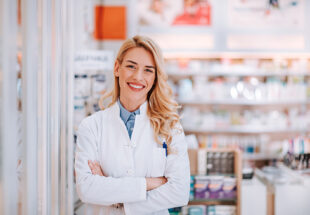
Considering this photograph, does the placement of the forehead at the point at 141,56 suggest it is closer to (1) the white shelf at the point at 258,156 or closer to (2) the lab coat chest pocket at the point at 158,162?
(2) the lab coat chest pocket at the point at 158,162

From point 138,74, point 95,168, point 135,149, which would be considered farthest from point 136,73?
point 95,168

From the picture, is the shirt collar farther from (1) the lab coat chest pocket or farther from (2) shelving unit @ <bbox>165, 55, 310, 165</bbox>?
(2) shelving unit @ <bbox>165, 55, 310, 165</bbox>

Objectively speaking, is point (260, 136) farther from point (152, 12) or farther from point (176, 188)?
point (176, 188)

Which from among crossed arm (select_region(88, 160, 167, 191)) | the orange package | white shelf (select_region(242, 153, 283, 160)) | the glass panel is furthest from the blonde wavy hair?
white shelf (select_region(242, 153, 283, 160))

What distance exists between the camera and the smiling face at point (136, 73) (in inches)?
63.9

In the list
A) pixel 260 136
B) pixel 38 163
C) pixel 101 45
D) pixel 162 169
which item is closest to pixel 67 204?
pixel 38 163

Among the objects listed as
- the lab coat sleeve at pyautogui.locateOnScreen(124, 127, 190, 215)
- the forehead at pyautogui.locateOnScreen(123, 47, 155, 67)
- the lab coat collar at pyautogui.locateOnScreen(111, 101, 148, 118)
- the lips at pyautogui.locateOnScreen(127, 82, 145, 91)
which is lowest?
the lab coat sleeve at pyautogui.locateOnScreen(124, 127, 190, 215)

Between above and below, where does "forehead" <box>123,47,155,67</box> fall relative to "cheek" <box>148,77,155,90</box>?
above

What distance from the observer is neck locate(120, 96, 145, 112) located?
1.73 metres

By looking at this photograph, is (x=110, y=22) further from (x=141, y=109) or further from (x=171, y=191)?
(x=171, y=191)

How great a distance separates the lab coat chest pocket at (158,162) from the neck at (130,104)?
276mm

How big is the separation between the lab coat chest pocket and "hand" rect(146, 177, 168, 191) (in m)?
0.03

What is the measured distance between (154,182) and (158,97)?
48 centimetres

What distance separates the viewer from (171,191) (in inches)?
62.9
